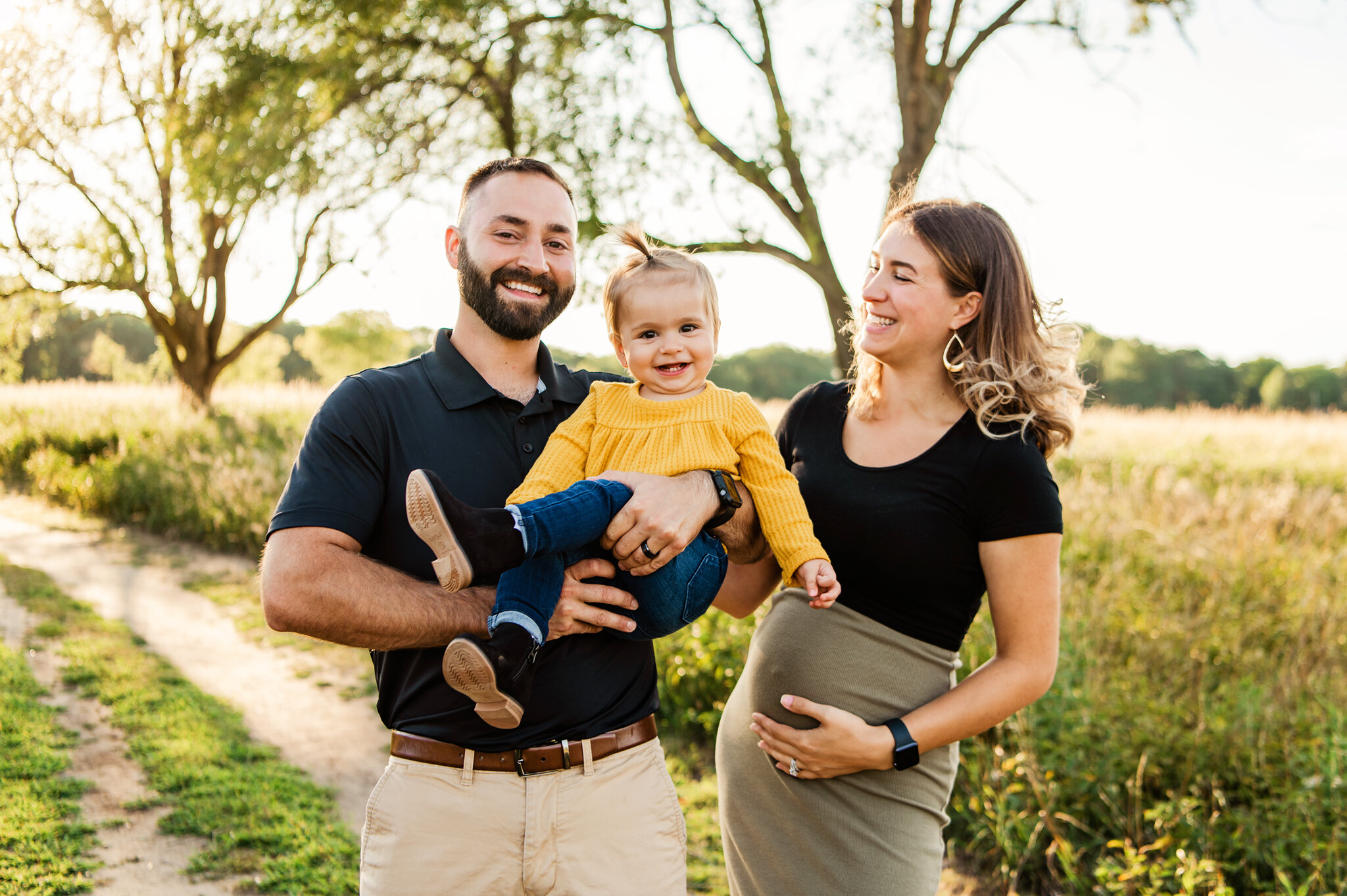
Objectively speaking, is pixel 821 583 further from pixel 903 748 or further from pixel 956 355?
pixel 956 355

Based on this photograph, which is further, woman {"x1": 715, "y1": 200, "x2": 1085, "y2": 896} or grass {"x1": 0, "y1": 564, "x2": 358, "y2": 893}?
grass {"x1": 0, "y1": 564, "x2": 358, "y2": 893}

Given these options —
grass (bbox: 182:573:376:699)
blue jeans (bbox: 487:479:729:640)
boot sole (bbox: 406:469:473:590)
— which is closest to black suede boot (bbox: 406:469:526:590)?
boot sole (bbox: 406:469:473:590)

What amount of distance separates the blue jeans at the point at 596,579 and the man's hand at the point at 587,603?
0.03 m

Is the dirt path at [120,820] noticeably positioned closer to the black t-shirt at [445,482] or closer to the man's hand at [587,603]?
the black t-shirt at [445,482]

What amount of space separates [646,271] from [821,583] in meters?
0.99

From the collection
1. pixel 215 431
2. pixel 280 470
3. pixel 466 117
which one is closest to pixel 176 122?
pixel 466 117

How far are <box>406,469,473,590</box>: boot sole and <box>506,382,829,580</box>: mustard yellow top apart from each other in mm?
378

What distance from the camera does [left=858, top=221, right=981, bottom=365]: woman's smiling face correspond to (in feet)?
7.47

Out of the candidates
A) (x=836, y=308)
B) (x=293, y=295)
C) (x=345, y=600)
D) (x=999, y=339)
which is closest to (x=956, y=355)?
(x=999, y=339)

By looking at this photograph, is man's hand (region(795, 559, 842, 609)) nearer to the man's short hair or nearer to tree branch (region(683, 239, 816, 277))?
the man's short hair

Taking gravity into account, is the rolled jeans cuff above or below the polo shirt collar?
below

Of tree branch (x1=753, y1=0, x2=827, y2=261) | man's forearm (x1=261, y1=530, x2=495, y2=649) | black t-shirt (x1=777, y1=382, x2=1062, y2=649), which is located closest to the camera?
man's forearm (x1=261, y1=530, x2=495, y2=649)

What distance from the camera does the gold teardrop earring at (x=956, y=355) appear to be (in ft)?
7.42

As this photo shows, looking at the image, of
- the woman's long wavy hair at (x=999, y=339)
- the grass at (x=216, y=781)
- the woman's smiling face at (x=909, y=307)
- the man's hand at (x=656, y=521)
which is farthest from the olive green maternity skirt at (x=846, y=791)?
the grass at (x=216, y=781)
